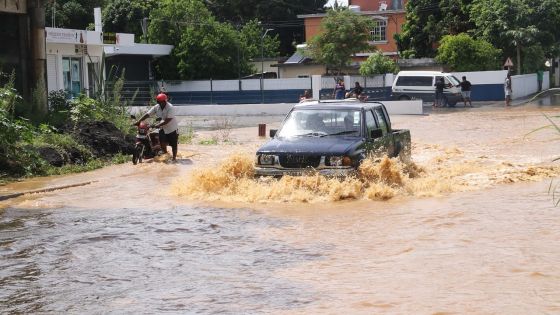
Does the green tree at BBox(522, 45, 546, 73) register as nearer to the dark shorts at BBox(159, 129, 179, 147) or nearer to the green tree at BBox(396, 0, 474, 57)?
the green tree at BBox(396, 0, 474, 57)

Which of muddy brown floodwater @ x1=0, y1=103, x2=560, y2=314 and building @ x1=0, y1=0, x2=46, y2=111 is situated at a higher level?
building @ x1=0, y1=0, x2=46, y2=111

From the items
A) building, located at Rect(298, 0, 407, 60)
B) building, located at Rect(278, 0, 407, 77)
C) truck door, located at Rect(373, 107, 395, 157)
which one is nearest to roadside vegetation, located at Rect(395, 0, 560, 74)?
building, located at Rect(278, 0, 407, 77)

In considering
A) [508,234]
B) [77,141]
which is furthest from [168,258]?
[77,141]

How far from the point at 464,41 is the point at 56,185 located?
37.1 meters

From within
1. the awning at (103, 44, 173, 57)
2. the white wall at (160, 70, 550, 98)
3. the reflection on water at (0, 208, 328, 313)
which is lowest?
the reflection on water at (0, 208, 328, 313)

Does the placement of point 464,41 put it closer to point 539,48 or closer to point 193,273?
point 539,48

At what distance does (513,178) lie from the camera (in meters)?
15.7

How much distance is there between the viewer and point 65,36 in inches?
1377

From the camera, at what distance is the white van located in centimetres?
4159

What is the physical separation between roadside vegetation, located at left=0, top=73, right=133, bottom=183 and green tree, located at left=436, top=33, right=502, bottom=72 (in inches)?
1164

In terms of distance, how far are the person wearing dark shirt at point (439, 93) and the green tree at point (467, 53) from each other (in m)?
7.98

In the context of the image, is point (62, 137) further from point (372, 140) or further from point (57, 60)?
point (57, 60)

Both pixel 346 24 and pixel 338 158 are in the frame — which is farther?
pixel 346 24

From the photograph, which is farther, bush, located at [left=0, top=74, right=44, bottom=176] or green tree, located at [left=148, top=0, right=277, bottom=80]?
green tree, located at [left=148, top=0, right=277, bottom=80]
